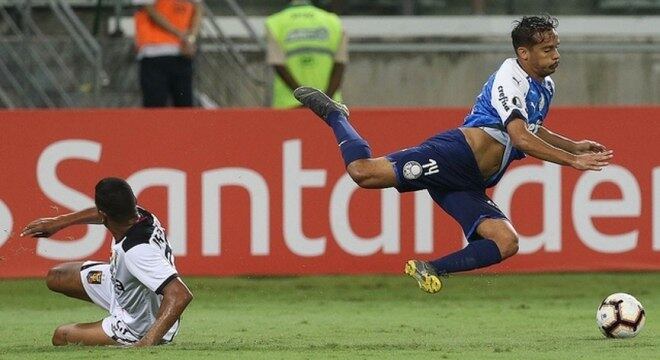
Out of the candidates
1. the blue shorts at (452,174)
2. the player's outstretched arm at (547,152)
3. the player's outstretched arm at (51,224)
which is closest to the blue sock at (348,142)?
the blue shorts at (452,174)

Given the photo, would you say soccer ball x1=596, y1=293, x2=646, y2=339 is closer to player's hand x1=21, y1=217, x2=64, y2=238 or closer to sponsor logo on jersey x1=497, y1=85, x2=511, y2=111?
sponsor logo on jersey x1=497, y1=85, x2=511, y2=111

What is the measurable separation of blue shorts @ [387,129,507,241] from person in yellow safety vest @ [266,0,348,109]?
5008mm

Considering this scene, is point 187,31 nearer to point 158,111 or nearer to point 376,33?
point 158,111

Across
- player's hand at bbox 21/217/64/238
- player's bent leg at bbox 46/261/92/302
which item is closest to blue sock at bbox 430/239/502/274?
player's bent leg at bbox 46/261/92/302

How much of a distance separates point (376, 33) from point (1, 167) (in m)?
6.14

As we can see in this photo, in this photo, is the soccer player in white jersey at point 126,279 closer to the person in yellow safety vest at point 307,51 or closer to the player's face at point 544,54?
the player's face at point 544,54

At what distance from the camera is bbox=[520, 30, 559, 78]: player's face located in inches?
409

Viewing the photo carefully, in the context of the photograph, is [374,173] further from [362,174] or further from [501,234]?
[501,234]

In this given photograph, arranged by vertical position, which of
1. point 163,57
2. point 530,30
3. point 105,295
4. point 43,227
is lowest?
point 105,295

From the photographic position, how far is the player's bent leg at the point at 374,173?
35.0 feet

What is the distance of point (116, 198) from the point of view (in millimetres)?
9602

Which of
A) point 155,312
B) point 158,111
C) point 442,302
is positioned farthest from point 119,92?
point 155,312

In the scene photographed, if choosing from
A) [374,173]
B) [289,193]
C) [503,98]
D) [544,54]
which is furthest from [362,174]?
[289,193]

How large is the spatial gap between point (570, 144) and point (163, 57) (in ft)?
21.3
